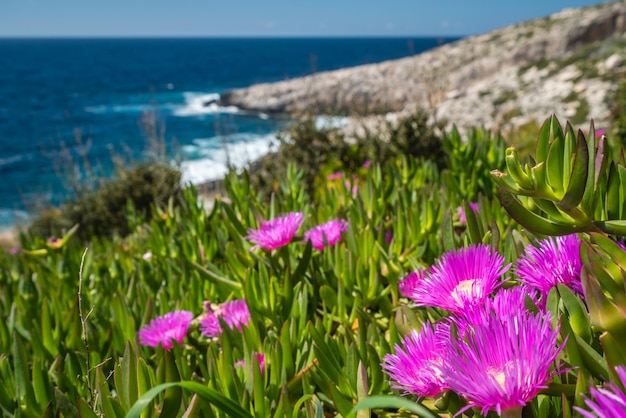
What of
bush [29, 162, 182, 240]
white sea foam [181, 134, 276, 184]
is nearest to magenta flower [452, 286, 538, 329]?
bush [29, 162, 182, 240]

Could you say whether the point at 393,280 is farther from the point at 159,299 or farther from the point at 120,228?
the point at 120,228

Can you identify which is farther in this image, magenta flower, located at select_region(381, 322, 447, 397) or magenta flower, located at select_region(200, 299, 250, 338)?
magenta flower, located at select_region(200, 299, 250, 338)

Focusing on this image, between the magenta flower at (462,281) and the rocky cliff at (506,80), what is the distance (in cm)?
361

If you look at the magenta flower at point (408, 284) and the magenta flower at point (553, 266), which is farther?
the magenta flower at point (408, 284)

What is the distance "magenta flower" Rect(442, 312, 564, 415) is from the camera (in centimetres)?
48

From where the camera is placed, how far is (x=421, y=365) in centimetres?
60

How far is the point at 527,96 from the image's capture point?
1569 centimetres

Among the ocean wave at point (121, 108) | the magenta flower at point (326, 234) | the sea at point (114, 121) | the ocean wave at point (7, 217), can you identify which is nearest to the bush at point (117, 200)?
the sea at point (114, 121)

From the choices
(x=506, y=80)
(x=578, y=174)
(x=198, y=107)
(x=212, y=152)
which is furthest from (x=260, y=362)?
(x=198, y=107)

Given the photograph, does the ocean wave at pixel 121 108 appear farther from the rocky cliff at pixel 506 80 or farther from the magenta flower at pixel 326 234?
the magenta flower at pixel 326 234

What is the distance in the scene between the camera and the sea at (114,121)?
7934 millimetres

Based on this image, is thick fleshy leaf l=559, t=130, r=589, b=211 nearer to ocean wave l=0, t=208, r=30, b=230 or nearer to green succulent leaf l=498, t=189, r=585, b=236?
green succulent leaf l=498, t=189, r=585, b=236

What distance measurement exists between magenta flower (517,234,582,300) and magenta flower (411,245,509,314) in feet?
0.14

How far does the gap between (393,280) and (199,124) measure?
2549 cm
